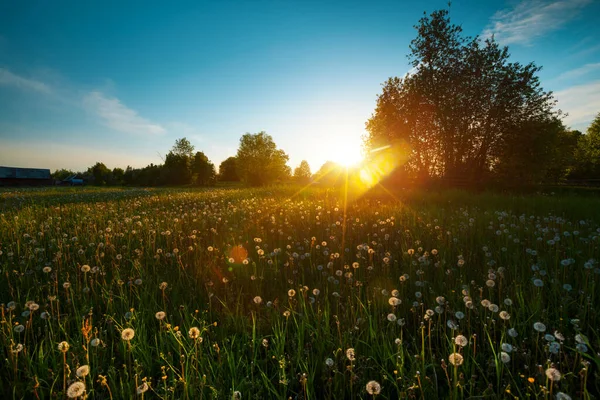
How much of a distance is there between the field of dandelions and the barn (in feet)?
301

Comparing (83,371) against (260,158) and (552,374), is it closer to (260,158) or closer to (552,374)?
(552,374)

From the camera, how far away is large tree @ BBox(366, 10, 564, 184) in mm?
19031

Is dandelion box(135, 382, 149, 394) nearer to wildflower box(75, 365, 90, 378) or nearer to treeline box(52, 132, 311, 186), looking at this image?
wildflower box(75, 365, 90, 378)

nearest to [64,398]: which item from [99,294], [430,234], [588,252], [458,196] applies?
[99,294]

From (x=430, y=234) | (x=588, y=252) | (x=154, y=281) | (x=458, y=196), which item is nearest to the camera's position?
(x=154, y=281)

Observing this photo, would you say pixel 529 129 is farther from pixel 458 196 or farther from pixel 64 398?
pixel 64 398

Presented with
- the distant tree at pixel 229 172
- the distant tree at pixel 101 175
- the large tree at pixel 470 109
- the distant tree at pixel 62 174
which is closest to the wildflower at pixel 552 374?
the large tree at pixel 470 109

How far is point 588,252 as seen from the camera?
3.74 metres

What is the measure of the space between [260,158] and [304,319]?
64538 mm

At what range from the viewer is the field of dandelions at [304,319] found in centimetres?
172

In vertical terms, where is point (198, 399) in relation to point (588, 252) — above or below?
below

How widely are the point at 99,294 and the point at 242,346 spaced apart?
2039 mm

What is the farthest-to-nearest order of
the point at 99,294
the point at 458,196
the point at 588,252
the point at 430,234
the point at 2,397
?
the point at 458,196, the point at 430,234, the point at 588,252, the point at 99,294, the point at 2,397

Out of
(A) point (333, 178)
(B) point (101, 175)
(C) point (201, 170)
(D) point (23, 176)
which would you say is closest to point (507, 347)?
(A) point (333, 178)
